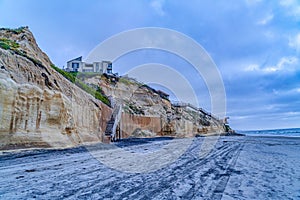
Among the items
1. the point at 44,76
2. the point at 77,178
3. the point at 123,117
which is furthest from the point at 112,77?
the point at 77,178

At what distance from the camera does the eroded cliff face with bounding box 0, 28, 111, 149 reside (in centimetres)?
837

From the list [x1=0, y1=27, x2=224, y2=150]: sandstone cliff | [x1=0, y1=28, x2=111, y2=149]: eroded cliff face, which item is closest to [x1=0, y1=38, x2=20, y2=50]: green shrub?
[x1=0, y1=27, x2=224, y2=150]: sandstone cliff

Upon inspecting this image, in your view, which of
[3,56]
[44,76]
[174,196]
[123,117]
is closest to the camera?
[174,196]

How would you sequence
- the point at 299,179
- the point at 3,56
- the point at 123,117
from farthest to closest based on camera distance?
1. the point at 123,117
2. the point at 3,56
3. the point at 299,179

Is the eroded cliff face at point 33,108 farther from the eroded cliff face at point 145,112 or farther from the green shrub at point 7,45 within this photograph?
the eroded cliff face at point 145,112

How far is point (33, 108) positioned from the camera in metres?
9.51

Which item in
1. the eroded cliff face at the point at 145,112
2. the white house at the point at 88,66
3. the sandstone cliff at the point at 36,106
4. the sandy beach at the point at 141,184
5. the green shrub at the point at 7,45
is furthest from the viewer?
the white house at the point at 88,66

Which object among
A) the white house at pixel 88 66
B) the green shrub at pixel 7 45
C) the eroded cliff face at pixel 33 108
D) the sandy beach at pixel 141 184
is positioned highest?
the white house at pixel 88 66

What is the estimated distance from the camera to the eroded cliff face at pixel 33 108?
8367 mm

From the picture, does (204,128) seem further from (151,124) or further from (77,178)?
(77,178)

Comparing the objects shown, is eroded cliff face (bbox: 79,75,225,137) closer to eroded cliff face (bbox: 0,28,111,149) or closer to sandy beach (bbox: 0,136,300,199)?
eroded cliff face (bbox: 0,28,111,149)

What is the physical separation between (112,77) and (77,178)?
38483 millimetres

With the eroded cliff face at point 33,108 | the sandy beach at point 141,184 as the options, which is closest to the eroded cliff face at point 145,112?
Answer: the eroded cliff face at point 33,108

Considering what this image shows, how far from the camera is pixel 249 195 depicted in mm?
3580
